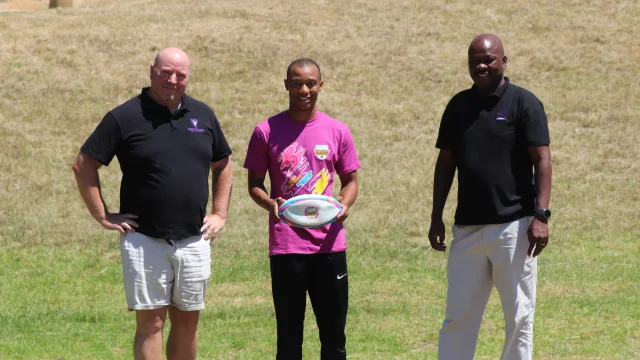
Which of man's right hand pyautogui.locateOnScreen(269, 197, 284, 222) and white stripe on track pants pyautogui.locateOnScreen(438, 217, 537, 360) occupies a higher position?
man's right hand pyautogui.locateOnScreen(269, 197, 284, 222)

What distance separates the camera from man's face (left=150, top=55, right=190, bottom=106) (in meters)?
5.38

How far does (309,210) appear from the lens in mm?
5492

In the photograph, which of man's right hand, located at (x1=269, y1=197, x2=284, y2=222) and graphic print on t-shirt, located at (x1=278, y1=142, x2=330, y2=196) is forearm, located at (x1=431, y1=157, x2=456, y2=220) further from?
man's right hand, located at (x1=269, y1=197, x2=284, y2=222)

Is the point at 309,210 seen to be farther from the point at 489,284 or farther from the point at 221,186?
the point at 489,284

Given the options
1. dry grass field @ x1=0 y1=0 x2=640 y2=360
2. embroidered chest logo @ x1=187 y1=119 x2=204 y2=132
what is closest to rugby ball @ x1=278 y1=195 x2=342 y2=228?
embroidered chest logo @ x1=187 y1=119 x2=204 y2=132

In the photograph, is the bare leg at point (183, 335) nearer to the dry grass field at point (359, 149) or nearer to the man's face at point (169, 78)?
the man's face at point (169, 78)

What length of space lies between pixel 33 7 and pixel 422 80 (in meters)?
13.5

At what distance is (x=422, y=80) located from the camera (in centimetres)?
1964

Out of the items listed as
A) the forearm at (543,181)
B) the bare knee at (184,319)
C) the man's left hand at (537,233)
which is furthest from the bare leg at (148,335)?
the forearm at (543,181)

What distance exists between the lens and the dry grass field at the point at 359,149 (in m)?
8.29

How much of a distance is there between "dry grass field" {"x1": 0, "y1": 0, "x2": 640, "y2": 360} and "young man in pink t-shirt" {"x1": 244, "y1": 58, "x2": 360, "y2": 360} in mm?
1650

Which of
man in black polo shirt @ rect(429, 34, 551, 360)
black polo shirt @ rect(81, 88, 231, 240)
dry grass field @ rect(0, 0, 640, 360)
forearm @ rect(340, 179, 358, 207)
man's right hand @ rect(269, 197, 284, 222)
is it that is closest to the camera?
black polo shirt @ rect(81, 88, 231, 240)

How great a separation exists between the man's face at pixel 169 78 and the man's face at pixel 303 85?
631mm

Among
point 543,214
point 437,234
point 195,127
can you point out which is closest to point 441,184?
point 437,234
